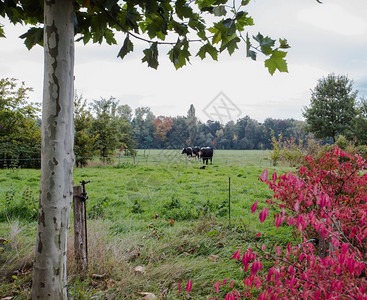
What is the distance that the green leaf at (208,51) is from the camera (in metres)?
2.64

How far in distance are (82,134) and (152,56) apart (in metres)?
15.6

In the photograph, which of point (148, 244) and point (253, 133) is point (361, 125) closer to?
point (253, 133)

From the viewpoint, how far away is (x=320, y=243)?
3105mm

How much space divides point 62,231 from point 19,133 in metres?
15.5

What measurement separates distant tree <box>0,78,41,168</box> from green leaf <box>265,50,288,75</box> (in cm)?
1479

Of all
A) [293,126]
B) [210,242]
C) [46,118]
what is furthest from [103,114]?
[293,126]

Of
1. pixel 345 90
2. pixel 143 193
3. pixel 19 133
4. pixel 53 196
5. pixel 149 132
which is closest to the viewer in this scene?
pixel 53 196

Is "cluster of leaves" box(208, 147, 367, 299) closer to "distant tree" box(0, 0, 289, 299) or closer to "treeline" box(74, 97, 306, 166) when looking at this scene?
"distant tree" box(0, 0, 289, 299)

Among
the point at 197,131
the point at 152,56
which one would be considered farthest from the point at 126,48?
the point at 197,131

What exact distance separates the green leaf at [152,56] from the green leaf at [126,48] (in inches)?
5.3

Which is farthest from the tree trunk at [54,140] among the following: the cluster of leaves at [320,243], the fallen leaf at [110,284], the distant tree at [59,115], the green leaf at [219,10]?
the cluster of leaves at [320,243]

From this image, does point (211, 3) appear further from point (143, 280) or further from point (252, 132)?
point (252, 132)

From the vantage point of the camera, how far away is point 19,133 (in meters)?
15.2

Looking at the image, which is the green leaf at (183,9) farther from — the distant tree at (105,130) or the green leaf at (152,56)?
the distant tree at (105,130)
